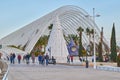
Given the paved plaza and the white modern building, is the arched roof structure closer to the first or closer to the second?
the white modern building

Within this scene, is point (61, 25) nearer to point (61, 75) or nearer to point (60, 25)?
point (60, 25)

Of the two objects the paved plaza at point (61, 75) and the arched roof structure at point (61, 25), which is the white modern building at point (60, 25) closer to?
the arched roof structure at point (61, 25)

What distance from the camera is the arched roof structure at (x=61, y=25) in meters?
98.7

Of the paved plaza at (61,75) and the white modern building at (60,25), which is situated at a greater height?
the white modern building at (60,25)

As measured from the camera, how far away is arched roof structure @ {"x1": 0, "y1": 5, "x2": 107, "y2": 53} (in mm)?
98688

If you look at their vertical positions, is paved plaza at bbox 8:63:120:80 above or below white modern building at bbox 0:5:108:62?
below

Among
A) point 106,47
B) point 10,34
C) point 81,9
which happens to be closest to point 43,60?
point 81,9

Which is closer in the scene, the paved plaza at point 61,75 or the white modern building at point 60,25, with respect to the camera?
the paved plaza at point 61,75

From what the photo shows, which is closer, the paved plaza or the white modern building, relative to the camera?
the paved plaza

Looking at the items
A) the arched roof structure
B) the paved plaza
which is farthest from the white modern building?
the paved plaza

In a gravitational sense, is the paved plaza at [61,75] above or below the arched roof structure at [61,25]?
below

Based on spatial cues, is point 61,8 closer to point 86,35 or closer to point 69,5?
point 69,5

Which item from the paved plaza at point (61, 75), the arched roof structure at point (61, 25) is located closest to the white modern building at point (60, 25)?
the arched roof structure at point (61, 25)

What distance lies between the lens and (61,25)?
109562 mm
